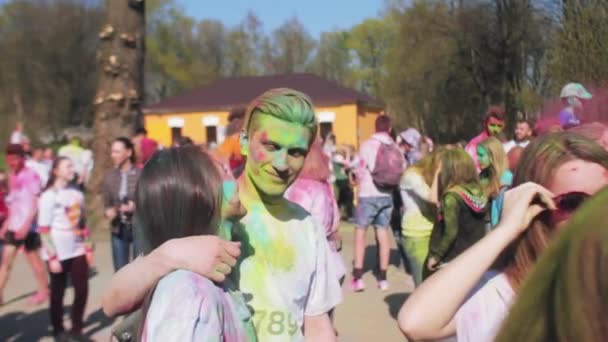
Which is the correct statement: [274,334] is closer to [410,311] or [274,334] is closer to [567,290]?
[410,311]

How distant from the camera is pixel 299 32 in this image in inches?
1911

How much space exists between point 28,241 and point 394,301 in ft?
12.4

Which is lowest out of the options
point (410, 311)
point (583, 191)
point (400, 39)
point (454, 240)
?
point (454, 240)

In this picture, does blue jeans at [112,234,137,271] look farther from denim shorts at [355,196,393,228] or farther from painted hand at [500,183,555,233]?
painted hand at [500,183,555,233]

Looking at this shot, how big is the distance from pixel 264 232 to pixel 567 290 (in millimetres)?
1425

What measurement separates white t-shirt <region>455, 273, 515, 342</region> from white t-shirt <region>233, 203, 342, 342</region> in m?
0.56

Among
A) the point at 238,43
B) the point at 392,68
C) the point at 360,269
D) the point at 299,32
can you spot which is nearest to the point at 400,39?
the point at 392,68

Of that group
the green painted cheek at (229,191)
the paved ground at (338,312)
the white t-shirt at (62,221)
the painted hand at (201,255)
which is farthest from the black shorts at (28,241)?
the painted hand at (201,255)

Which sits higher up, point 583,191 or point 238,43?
point 238,43

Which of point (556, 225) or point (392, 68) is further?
point (392, 68)

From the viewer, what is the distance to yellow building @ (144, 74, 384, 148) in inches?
1113

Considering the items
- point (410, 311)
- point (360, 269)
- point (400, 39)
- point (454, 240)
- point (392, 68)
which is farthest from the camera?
point (392, 68)

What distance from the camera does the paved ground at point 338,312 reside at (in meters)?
6.12

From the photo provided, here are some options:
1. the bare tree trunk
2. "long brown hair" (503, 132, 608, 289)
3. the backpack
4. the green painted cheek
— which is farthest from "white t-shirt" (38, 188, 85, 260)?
the bare tree trunk
